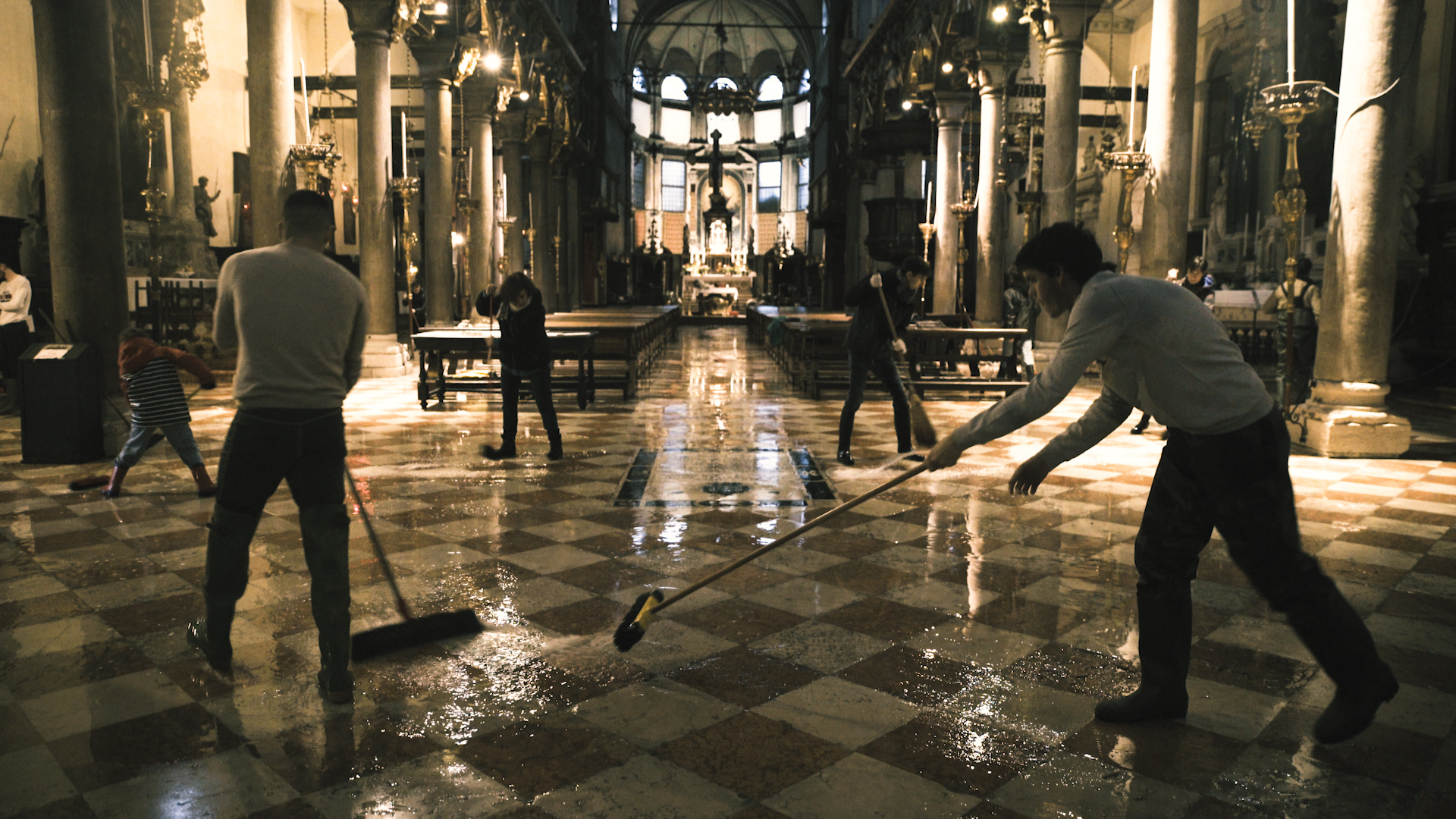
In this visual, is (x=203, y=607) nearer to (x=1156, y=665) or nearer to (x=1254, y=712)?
(x=1156, y=665)

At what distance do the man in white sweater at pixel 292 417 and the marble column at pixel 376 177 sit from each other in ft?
38.2

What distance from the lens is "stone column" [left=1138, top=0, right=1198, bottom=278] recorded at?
10.5 m

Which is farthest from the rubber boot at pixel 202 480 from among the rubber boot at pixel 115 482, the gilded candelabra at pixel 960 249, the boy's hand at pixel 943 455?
the gilded candelabra at pixel 960 249

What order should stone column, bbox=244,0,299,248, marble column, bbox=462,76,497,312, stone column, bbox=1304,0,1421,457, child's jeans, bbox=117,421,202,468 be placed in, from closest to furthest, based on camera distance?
child's jeans, bbox=117,421,202,468
stone column, bbox=1304,0,1421,457
stone column, bbox=244,0,299,248
marble column, bbox=462,76,497,312

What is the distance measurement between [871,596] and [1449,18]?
13576 millimetres

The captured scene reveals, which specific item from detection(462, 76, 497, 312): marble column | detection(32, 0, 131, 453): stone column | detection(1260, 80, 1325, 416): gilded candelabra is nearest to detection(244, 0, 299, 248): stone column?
detection(32, 0, 131, 453): stone column

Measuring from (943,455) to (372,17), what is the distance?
13753mm

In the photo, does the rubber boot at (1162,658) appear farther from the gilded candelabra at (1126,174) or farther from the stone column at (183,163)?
the stone column at (183,163)

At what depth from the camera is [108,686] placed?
3359mm

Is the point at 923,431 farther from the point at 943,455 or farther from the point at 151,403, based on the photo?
the point at 151,403

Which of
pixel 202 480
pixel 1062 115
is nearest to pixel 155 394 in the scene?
pixel 202 480

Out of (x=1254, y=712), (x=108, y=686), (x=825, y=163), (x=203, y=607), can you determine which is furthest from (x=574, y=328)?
(x=825, y=163)

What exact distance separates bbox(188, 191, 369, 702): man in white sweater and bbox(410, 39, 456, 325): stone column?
1310 cm

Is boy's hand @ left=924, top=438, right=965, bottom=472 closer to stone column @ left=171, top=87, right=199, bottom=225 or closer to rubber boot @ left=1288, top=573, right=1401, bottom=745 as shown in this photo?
rubber boot @ left=1288, top=573, right=1401, bottom=745
